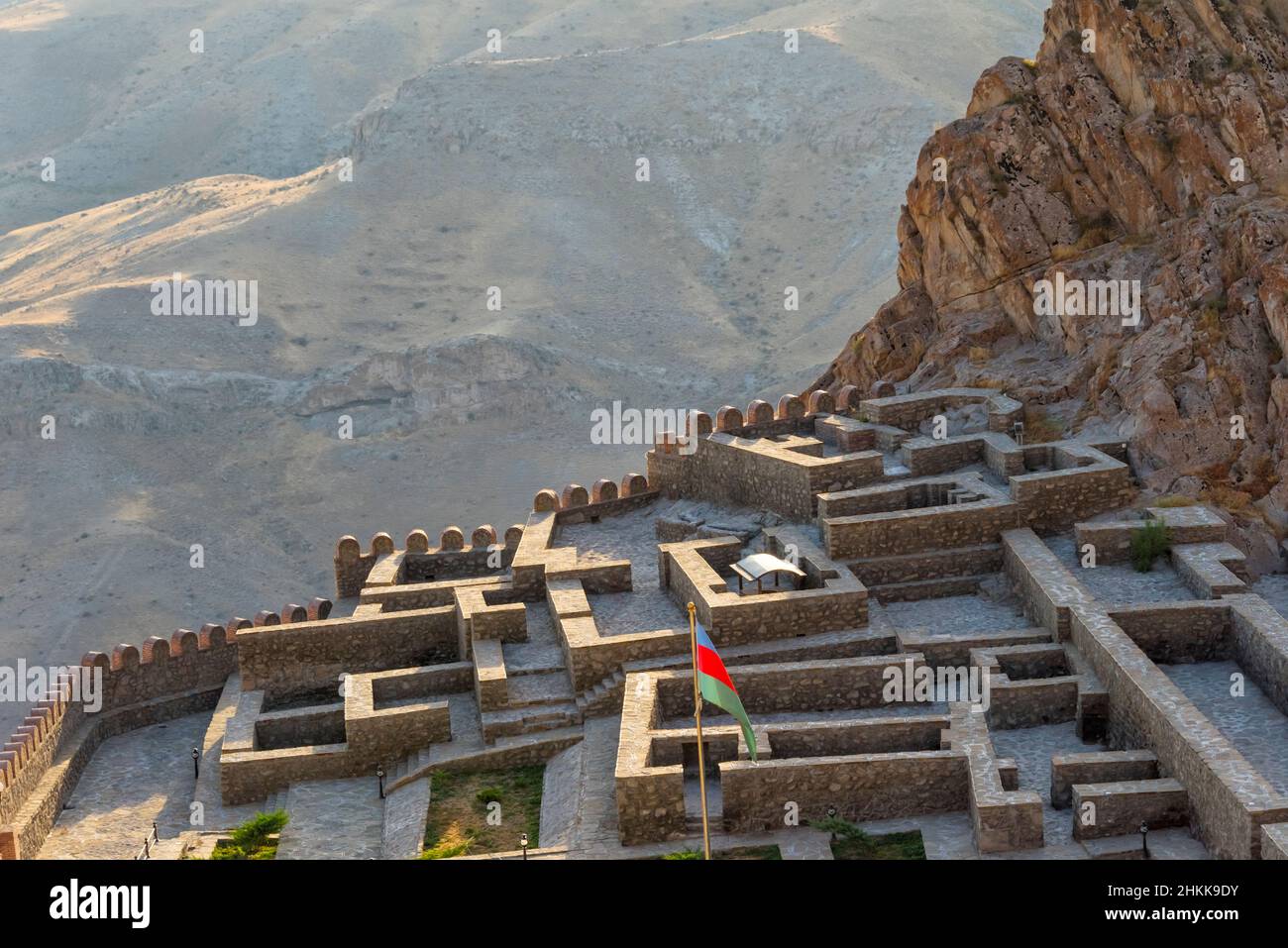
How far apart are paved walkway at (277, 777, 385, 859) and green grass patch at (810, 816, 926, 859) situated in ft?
18.8

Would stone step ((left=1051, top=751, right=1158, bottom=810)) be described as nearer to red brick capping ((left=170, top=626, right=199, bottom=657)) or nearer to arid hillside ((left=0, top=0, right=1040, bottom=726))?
red brick capping ((left=170, top=626, right=199, bottom=657))

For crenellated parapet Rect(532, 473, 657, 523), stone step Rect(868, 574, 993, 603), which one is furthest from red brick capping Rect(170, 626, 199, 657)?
stone step Rect(868, 574, 993, 603)

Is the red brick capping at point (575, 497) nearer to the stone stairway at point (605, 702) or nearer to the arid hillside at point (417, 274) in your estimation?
the stone stairway at point (605, 702)

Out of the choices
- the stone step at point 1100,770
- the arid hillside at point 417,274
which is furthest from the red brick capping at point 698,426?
the arid hillside at point 417,274

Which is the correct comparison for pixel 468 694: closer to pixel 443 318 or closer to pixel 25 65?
pixel 443 318

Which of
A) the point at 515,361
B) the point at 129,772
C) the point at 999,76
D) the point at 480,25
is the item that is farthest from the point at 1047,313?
the point at 480,25

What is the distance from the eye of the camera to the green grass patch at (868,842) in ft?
58.5

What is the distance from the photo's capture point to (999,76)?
31750 millimetres

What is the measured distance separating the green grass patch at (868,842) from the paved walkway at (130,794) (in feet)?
31.2

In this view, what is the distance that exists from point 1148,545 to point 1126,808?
24.9 ft

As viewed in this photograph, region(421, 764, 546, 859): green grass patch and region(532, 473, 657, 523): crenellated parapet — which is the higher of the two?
region(532, 473, 657, 523): crenellated parapet

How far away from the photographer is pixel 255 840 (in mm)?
20938

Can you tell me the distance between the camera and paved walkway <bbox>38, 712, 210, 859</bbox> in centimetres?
2288

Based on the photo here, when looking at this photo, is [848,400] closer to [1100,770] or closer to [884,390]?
[884,390]
